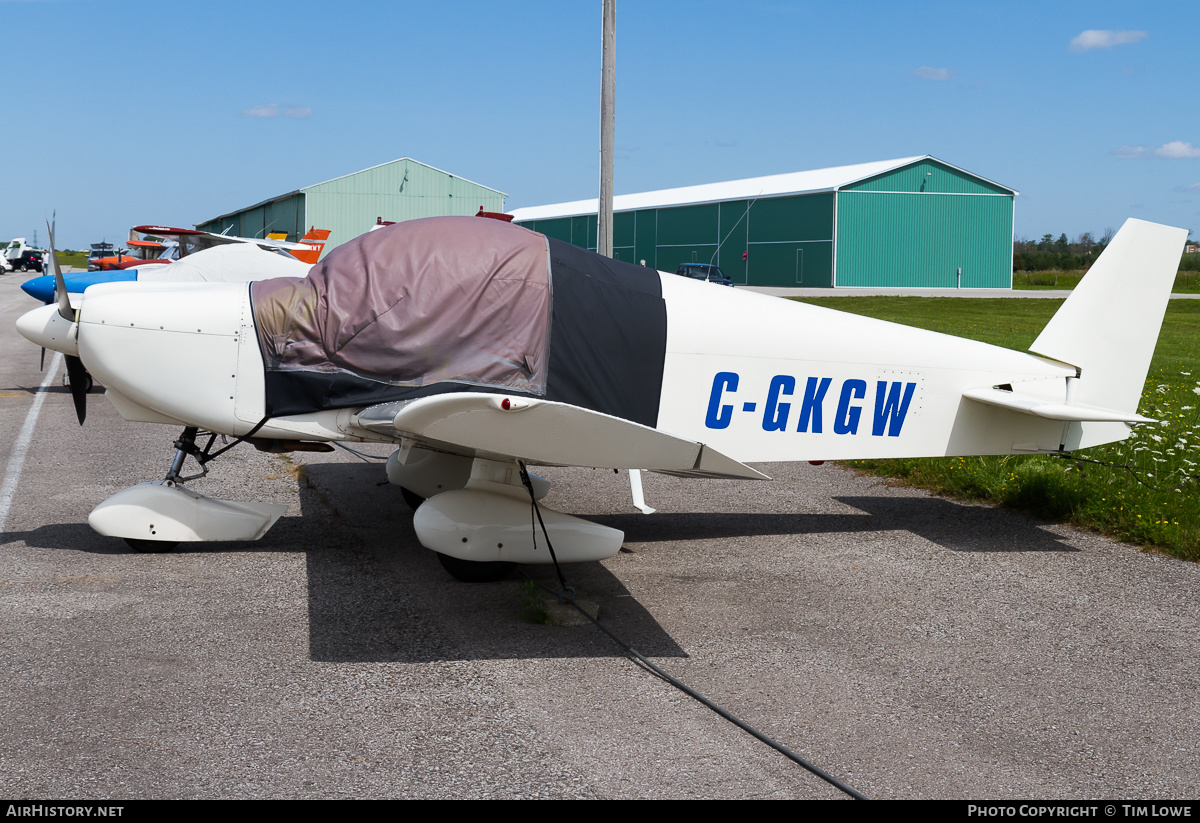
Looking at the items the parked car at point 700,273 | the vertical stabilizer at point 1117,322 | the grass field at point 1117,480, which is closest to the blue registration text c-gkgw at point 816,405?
the vertical stabilizer at point 1117,322

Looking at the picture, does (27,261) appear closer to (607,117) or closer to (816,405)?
(607,117)

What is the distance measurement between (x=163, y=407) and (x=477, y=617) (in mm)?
2076

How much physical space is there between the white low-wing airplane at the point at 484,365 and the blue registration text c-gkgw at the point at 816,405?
0.01 m

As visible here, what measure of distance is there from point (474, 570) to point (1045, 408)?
345cm

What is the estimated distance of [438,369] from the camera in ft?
16.6

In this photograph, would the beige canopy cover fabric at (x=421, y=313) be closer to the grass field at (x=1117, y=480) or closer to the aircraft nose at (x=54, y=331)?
the aircraft nose at (x=54, y=331)

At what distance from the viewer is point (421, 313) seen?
5.09 m

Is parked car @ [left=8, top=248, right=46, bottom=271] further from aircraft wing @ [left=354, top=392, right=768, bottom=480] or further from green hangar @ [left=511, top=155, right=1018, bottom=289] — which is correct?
aircraft wing @ [left=354, top=392, right=768, bottom=480]

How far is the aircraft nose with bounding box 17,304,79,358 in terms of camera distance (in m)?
5.52

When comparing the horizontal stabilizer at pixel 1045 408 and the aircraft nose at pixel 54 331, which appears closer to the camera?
the aircraft nose at pixel 54 331

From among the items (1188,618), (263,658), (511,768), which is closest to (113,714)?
(263,658)

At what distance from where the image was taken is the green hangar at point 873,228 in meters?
41.1

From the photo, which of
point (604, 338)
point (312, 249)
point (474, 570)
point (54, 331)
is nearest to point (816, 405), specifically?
point (604, 338)

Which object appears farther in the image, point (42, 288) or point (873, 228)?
point (873, 228)
